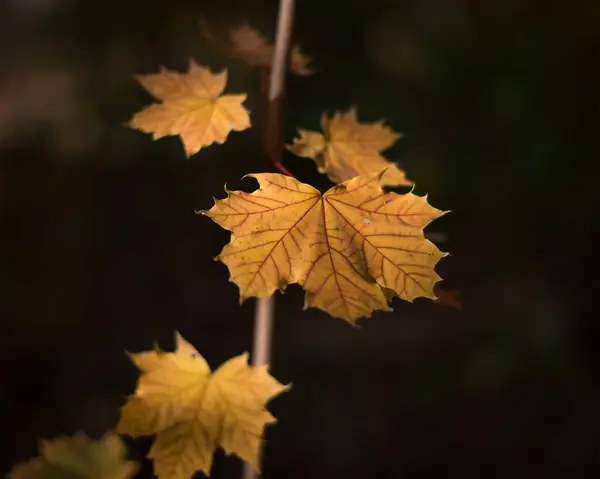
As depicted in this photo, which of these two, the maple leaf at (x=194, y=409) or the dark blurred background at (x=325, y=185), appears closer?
the maple leaf at (x=194, y=409)

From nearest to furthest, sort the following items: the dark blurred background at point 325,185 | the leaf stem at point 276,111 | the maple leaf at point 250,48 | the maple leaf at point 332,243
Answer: the maple leaf at point 332,243, the leaf stem at point 276,111, the maple leaf at point 250,48, the dark blurred background at point 325,185

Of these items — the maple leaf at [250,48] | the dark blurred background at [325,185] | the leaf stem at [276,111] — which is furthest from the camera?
the dark blurred background at [325,185]

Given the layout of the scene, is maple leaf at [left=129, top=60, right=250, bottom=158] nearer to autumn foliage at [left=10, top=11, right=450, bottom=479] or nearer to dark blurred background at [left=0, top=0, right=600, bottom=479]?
autumn foliage at [left=10, top=11, right=450, bottom=479]

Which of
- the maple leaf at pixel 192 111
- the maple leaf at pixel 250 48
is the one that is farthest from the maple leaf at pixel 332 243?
the maple leaf at pixel 250 48

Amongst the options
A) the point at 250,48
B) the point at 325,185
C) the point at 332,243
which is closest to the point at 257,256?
the point at 332,243

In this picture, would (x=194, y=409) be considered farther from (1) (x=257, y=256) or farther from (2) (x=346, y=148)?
(2) (x=346, y=148)

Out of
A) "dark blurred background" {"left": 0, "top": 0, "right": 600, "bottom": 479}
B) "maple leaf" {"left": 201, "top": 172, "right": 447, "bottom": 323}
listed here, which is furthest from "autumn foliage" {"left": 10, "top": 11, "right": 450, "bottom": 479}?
"dark blurred background" {"left": 0, "top": 0, "right": 600, "bottom": 479}

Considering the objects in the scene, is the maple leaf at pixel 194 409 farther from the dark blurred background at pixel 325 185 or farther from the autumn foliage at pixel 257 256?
the dark blurred background at pixel 325 185

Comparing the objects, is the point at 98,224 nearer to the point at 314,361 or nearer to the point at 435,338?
the point at 314,361
